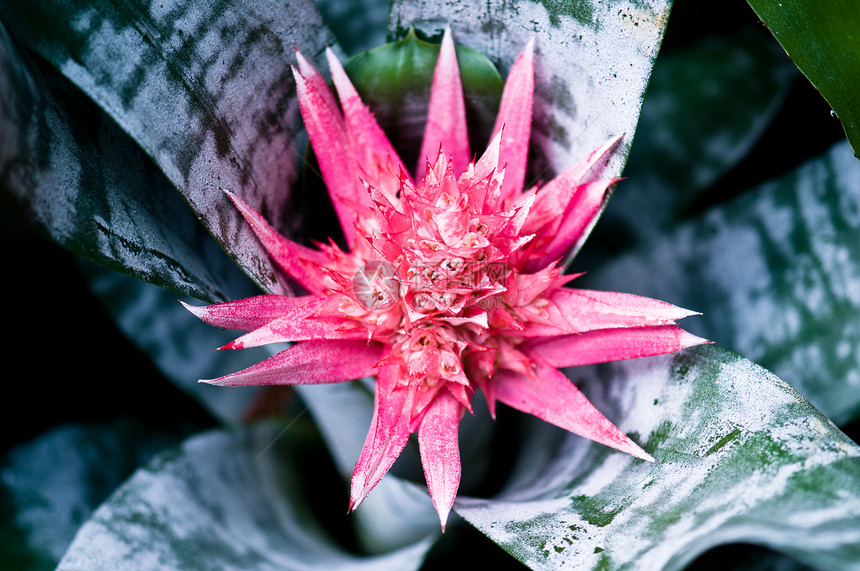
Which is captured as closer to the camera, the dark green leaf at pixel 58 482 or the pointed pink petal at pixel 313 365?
the pointed pink petal at pixel 313 365

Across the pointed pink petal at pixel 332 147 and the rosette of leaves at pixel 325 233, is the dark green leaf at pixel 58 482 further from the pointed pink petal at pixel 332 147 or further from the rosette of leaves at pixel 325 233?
the pointed pink petal at pixel 332 147

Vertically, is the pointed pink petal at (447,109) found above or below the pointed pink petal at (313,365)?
above

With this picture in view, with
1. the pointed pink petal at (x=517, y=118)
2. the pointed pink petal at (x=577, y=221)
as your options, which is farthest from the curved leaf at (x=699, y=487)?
the pointed pink petal at (x=517, y=118)

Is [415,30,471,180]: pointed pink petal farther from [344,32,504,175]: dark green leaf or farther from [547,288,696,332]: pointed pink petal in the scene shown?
[547,288,696,332]: pointed pink petal

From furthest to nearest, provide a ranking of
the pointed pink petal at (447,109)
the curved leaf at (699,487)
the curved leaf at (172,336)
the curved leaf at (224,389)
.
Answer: the curved leaf at (172,336), the curved leaf at (224,389), the pointed pink petal at (447,109), the curved leaf at (699,487)

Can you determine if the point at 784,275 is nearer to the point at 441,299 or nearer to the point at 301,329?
the point at 441,299

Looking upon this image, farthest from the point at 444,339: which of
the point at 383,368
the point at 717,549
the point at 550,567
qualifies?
the point at 717,549

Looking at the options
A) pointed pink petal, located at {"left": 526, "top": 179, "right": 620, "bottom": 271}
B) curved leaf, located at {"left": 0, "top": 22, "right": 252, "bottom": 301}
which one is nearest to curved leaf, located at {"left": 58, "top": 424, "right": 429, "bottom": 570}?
curved leaf, located at {"left": 0, "top": 22, "right": 252, "bottom": 301}

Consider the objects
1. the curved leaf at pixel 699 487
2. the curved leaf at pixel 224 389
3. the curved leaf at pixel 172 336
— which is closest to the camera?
the curved leaf at pixel 699 487
